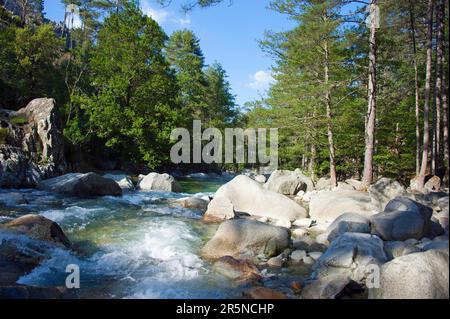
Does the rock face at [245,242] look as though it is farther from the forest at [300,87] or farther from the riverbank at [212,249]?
the forest at [300,87]

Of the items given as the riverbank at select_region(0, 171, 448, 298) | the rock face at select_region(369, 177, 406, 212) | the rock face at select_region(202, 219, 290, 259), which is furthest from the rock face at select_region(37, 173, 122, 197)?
the rock face at select_region(369, 177, 406, 212)

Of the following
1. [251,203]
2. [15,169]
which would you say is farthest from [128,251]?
[15,169]

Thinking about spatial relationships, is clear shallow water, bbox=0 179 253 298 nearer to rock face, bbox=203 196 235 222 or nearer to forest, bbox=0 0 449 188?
rock face, bbox=203 196 235 222

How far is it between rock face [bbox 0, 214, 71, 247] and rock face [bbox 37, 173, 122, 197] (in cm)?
690

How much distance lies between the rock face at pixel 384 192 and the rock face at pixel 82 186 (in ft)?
33.0

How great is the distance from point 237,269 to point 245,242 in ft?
4.25

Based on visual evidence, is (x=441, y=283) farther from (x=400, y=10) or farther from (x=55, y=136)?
(x=55, y=136)

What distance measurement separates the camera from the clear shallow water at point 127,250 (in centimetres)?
505

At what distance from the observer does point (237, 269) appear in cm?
570

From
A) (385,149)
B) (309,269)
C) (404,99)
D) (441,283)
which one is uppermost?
(404,99)

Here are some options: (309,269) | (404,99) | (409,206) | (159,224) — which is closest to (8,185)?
(159,224)

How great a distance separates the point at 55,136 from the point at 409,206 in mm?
16884

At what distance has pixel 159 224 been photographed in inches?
361

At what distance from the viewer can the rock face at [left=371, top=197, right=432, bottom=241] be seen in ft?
21.7
